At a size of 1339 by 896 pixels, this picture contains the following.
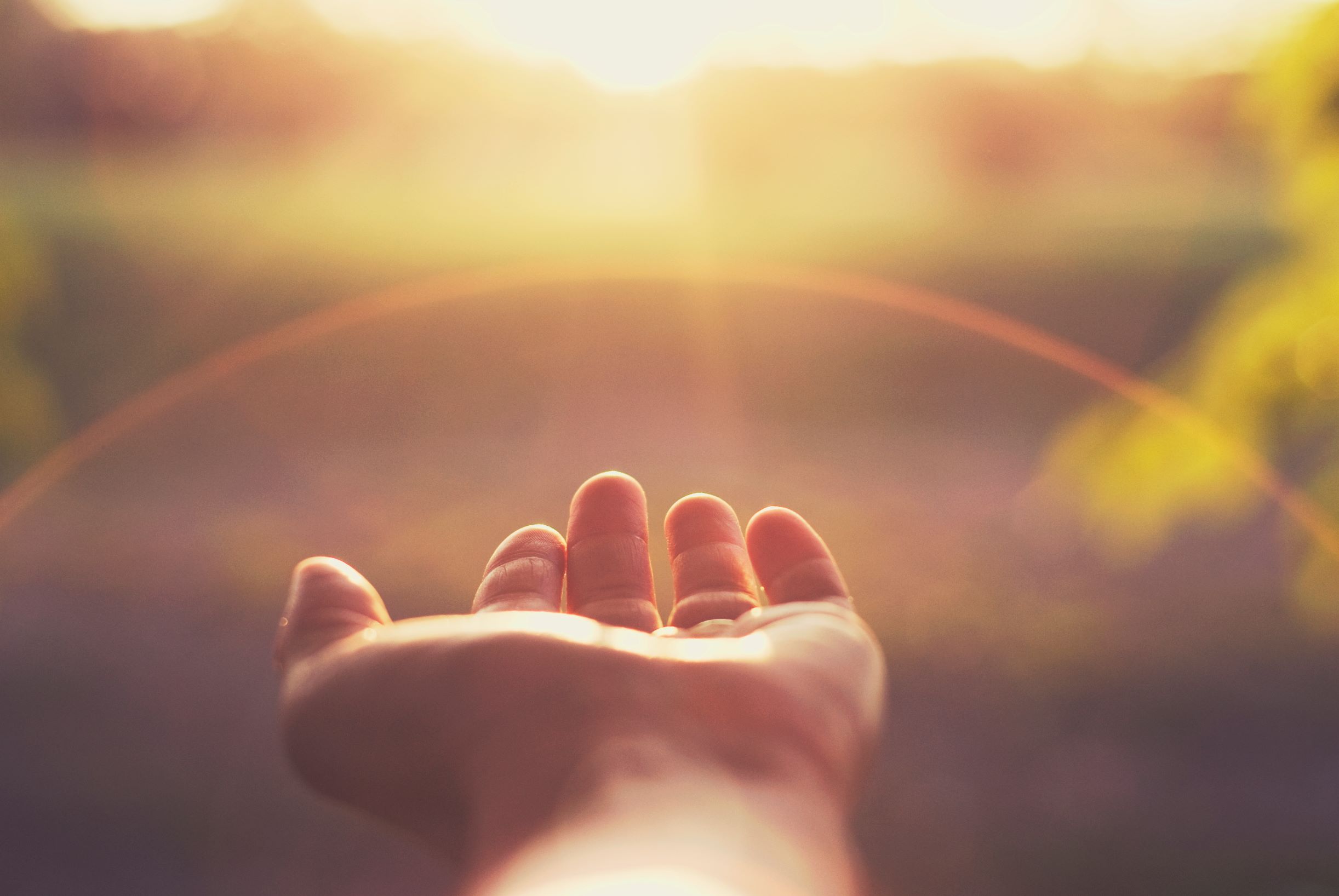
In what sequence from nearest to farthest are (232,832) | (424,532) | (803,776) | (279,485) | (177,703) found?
(803,776), (232,832), (177,703), (424,532), (279,485)

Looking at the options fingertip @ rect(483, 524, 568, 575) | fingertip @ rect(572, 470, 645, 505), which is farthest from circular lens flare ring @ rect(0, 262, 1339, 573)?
fingertip @ rect(483, 524, 568, 575)

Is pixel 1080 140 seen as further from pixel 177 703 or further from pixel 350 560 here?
pixel 177 703

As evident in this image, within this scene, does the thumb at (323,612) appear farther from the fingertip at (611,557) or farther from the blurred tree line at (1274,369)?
the blurred tree line at (1274,369)

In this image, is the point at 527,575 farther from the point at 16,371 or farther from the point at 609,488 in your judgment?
the point at 16,371

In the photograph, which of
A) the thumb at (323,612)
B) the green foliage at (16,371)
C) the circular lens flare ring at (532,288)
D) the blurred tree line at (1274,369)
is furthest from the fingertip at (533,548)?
the circular lens flare ring at (532,288)

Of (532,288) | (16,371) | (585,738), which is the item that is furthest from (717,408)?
(585,738)

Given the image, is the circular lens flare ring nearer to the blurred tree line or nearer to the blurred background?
the blurred background

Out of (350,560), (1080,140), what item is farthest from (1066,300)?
(350,560)
